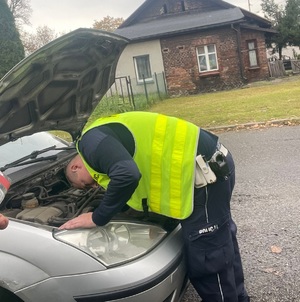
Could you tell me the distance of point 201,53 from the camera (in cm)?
2408

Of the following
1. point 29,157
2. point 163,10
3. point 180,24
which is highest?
point 163,10

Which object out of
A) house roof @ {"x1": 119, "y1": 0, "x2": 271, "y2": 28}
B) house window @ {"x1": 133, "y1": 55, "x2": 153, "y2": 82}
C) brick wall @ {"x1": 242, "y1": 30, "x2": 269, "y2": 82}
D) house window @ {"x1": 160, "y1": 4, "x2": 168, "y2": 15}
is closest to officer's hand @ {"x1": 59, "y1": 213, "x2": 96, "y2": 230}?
house window @ {"x1": 133, "y1": 55, "x2": 153, "y2": 82}

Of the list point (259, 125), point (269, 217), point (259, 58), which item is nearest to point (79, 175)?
point (269, 217)

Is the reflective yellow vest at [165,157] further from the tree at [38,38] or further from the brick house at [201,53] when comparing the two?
the tree at [38,38]

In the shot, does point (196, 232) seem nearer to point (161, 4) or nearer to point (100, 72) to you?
point (100, 72)

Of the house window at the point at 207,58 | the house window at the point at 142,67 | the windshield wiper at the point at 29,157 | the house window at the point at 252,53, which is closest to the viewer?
the windshield wiper at the point at 29,157

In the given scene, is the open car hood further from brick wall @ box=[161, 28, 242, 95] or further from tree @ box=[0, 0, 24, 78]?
brick wall @ box=[161, 28, 242, 95]

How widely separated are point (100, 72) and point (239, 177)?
333cm

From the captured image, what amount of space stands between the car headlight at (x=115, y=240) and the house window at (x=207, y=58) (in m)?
22.2

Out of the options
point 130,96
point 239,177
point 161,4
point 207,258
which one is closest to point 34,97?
point 207,258

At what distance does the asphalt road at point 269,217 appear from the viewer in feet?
10.7

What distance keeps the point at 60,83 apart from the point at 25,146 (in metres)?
1.07

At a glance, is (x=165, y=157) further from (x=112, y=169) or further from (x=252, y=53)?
(x=252, y=53)

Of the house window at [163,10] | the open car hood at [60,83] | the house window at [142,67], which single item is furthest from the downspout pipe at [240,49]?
the open car hood at [60,83]
